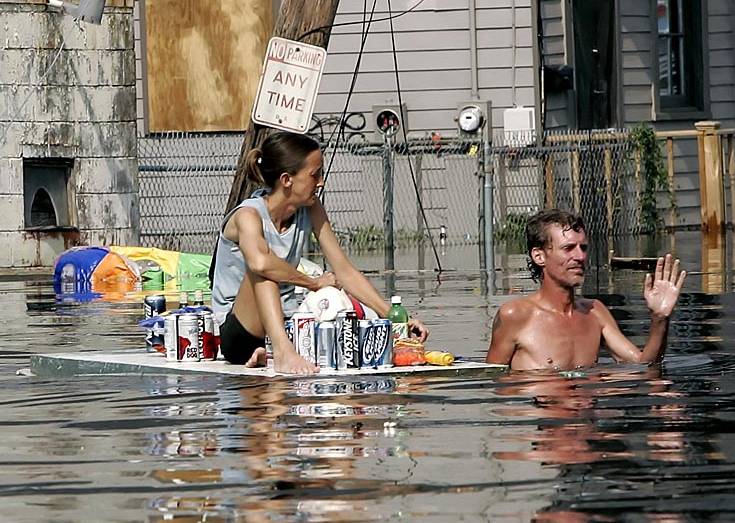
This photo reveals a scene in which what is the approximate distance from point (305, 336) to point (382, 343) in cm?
38

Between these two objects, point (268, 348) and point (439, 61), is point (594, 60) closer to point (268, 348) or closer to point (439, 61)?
point (439, 61)

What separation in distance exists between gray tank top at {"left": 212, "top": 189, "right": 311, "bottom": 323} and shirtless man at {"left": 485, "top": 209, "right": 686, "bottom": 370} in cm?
116

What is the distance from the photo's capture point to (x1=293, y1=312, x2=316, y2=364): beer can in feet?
31.8

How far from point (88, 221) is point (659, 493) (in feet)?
51.6

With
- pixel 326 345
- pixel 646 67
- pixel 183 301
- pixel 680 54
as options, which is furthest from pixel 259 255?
pixel 680 54

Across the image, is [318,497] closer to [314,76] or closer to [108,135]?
[314,76]

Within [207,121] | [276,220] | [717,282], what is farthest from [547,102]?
[276,220]

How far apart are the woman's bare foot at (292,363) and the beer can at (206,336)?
0.93 m

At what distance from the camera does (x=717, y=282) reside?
17297mm

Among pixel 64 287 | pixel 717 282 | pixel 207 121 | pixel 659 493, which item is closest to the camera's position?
pixel 659 493

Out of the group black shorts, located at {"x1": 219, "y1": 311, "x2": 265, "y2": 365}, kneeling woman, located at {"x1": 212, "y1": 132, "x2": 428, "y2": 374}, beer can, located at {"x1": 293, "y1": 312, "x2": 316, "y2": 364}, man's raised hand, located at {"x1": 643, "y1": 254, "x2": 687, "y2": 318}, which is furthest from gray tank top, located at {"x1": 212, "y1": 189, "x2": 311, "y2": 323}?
man's raised hand, located at {"x1": 643, "y1": 254, "x2": 687, "y2": 318}

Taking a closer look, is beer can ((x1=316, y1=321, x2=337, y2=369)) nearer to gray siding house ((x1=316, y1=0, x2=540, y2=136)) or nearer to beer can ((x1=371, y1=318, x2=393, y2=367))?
beer can ((x1=371, y1=318, x2=393, y2=367))

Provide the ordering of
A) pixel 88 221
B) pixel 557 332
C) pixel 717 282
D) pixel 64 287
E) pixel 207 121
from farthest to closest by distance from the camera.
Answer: pixel 207 121 → pixel 88 221 → pixel 64 287 → pixel 717 282 → pixel 557 332

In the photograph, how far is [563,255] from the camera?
9.61 m
